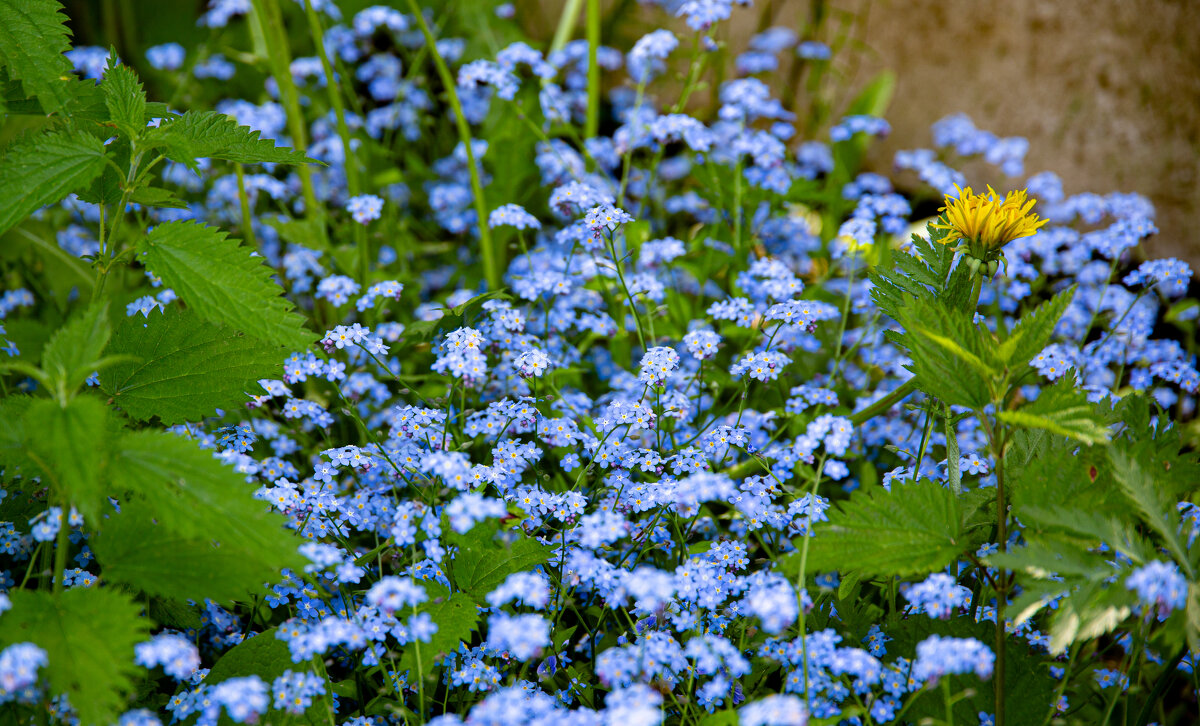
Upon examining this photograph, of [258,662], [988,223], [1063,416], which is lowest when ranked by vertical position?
[258,662]

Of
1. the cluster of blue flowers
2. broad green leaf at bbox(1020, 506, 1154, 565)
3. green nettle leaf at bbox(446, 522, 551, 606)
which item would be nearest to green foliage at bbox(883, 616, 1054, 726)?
the cluster of blue flowers

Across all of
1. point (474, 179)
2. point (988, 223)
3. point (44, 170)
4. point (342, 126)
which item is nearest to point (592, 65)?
point (474, 179)

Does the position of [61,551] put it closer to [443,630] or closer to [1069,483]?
[443,630]

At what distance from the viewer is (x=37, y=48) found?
71.5 inches

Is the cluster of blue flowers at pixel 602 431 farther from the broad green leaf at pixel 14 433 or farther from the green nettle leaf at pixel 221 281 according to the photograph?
the green nettle leaf at pixel 221 281

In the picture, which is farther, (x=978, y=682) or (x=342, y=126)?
(x=342, y=126)

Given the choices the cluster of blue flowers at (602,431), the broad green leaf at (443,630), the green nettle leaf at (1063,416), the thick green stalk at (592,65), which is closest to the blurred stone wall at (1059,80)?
the cluster of blue flowers at (602,431)

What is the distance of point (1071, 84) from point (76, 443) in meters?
3.77

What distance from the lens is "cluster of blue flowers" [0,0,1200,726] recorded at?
1728mm

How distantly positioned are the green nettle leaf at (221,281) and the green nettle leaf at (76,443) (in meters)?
0.31

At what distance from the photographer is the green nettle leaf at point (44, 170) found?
5.60ft

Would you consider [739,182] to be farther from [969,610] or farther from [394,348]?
[969,610]

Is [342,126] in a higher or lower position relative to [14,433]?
higher

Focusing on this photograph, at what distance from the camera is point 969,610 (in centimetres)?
199
